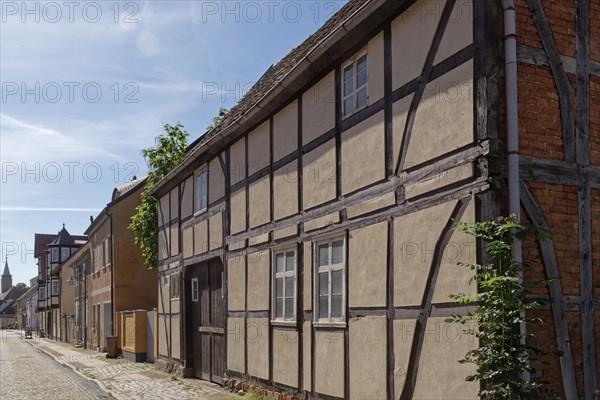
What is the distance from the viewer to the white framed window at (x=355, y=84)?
9234mm

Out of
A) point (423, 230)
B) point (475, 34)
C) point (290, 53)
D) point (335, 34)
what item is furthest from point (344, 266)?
point (290, 53)

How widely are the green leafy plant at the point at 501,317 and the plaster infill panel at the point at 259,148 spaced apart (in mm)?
6408

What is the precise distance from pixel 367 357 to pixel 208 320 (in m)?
7.85

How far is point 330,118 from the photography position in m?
10.0

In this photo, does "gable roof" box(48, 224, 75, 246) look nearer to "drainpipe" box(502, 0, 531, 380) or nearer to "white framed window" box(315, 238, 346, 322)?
"white framed window" box(315, 238, 346, 322)

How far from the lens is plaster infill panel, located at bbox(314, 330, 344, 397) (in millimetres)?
9383

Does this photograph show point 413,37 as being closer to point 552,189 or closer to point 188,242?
point 552,189

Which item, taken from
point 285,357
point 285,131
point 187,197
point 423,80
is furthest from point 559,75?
point 187,197

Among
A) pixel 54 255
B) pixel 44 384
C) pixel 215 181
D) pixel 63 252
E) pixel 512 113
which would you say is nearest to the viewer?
pixel 512 113

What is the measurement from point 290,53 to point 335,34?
724 cm

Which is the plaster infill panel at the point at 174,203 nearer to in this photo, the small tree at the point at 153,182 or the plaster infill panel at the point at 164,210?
the plaster infill panel at the point at 164,210

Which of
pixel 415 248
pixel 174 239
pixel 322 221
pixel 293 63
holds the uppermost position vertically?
pixel 293 63

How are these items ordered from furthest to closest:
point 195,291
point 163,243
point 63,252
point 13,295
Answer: point 13,295 < point 63,252 < point 163,243 < point 195,291

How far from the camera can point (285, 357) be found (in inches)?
444
